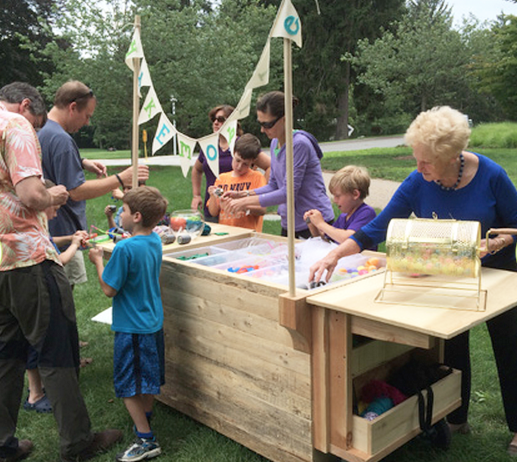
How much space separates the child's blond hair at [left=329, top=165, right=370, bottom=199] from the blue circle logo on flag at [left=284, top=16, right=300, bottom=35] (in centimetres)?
108

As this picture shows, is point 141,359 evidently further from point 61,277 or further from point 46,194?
point 46,194

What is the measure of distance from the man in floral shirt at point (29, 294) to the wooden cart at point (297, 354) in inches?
24.1

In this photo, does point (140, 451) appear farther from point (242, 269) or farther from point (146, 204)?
point (146, 204)

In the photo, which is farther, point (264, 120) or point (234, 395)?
point (264, 120)

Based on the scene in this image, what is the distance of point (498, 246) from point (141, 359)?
1.73 metres

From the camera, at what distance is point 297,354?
2.31 metres

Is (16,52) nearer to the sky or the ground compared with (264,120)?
nearer to the sky

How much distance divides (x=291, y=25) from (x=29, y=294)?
1.62 m

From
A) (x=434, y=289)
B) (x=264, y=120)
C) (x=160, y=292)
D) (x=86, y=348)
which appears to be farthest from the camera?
(x=86, y=348)

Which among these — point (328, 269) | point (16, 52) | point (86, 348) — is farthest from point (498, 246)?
point (16, 52)

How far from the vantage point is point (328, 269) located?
7.81 feet

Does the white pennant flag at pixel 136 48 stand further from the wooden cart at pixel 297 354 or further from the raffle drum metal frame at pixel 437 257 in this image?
the raffle drum metal frame at pixel 437 257

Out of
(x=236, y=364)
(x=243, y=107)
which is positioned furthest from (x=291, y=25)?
(x=236, y=364)

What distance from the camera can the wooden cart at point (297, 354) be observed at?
2057 mm
